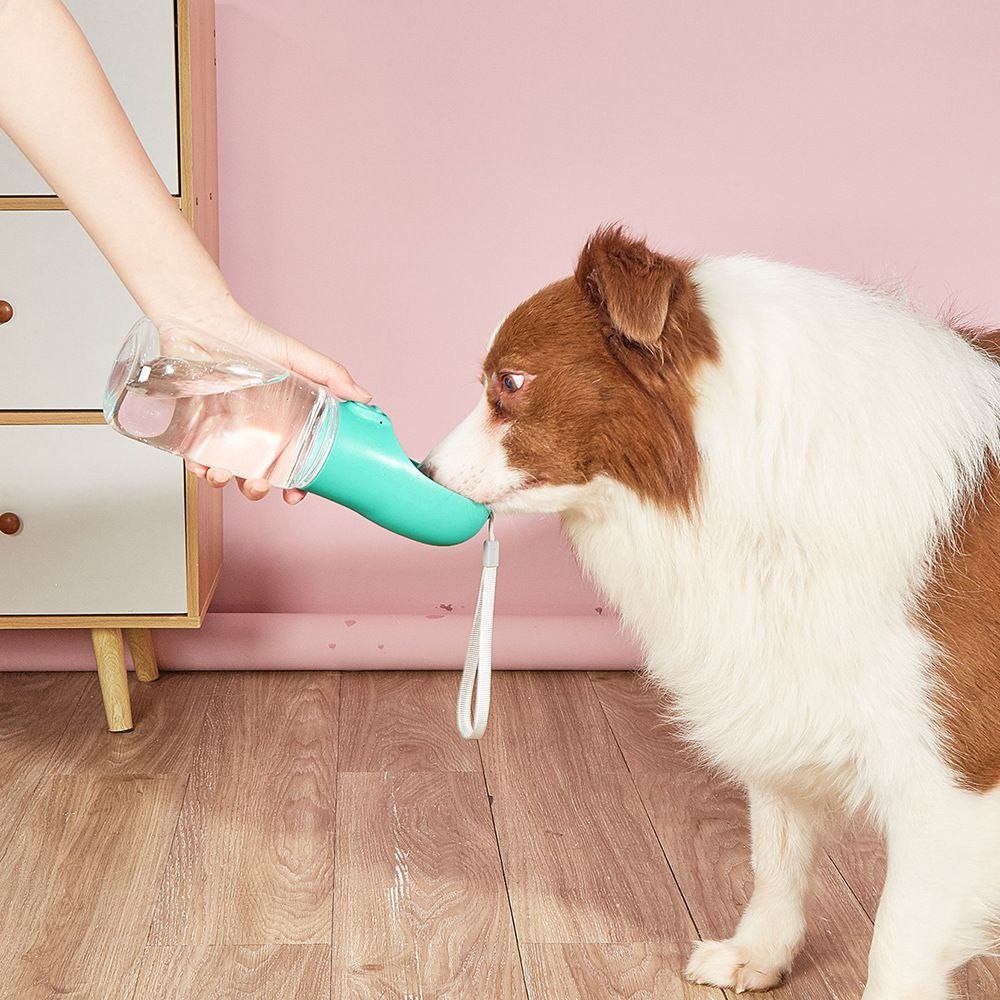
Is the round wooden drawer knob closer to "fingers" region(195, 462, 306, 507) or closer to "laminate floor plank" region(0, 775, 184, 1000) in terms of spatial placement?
"laminate floor plank" region(0, 775, 184, 1000)

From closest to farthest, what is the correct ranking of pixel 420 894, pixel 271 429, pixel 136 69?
pixel 271 429, pixel 420 894, pixel 136 69

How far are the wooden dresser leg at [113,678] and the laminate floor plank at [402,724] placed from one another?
1.36 ft

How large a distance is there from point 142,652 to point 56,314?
0.76 m

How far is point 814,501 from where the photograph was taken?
1305 mm

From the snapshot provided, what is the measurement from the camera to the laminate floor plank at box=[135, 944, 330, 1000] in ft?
5.00

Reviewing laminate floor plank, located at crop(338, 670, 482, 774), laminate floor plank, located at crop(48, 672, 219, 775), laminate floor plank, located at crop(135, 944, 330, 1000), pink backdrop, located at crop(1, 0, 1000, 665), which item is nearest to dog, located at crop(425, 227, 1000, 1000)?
laminate floor plank, located at crop(135, 944, 330, 1000)

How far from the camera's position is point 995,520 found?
133 centimetres

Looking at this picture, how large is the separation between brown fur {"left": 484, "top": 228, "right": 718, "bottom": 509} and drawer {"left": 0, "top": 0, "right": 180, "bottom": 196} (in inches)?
39.8

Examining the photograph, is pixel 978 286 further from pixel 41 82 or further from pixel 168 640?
pixel 41 82

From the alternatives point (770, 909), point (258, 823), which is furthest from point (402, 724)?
point (770, 909)

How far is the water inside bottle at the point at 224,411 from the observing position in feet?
5.05

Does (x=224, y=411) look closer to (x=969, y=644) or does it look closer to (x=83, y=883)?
(x=83, y=883)

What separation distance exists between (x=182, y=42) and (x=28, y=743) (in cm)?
128

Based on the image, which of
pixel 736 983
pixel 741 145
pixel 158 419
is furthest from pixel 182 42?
pixel 736 983
